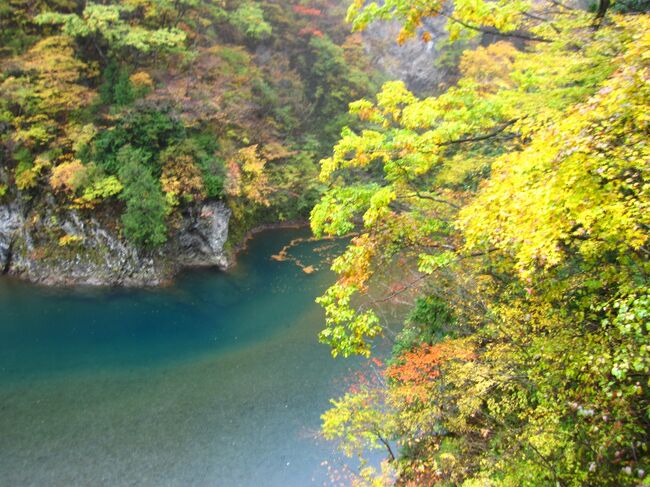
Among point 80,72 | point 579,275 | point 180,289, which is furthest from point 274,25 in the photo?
point 579,275

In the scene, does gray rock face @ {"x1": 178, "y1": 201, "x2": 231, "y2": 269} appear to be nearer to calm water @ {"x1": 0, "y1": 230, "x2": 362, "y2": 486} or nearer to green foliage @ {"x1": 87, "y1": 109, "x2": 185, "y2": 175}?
calm water @ {"x1": 0, "y1": 230, "x2": 362, "y2": 486}

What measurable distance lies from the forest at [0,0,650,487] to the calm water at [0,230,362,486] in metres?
1.32

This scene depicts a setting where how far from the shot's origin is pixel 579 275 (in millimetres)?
3906

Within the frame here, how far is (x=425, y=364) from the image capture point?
629 cm

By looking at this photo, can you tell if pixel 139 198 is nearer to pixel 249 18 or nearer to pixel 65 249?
pixel 65 249

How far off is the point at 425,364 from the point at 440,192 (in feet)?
9.29

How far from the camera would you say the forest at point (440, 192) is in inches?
106

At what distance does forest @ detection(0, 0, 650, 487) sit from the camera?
2684 mm

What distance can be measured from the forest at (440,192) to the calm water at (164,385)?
1321 mm

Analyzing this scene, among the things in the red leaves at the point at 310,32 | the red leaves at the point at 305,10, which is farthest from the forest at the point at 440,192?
the red leaves at the point at 310,32

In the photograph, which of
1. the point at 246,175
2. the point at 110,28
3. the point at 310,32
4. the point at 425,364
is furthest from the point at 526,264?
the point at 310,32

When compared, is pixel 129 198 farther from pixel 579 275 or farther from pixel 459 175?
pixel 579 275

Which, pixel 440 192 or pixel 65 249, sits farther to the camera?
pixel 65 249

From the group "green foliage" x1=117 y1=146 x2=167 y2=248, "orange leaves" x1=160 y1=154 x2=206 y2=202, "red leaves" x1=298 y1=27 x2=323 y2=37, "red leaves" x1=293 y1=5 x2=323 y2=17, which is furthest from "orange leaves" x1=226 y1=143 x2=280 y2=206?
"red leaves" x1=293 y1=5 x2=323 y2=17
